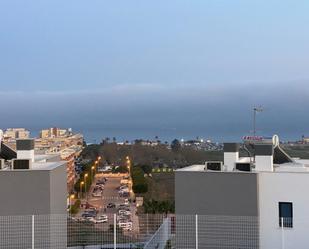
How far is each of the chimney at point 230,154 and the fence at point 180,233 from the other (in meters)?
2.71

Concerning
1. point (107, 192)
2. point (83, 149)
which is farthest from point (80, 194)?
point (83, 149)

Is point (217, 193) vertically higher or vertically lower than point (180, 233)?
higher

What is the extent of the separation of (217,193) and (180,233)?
1.73 m

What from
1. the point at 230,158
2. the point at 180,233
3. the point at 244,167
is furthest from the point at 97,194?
the point at 180,233

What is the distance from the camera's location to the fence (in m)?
12.4

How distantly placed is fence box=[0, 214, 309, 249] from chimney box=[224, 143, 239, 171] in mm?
2707

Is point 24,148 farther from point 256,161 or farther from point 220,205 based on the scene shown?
point 256,161

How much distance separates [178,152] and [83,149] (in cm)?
4559

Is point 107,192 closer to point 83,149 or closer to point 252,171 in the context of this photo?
point 83,149

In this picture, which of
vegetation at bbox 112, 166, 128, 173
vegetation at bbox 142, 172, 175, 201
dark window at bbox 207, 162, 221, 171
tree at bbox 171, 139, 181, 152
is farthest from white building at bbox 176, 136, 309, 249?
vegetation at bbox 112, 166, 128, 173

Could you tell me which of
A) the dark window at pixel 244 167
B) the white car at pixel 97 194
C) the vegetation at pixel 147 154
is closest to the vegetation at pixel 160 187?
the vegetation at pixel 147 154

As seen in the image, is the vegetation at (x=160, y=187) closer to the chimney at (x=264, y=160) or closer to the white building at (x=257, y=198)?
the chimney at (x=264, y=160)

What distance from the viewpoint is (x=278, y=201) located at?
14.1 m

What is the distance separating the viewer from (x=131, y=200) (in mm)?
62406
